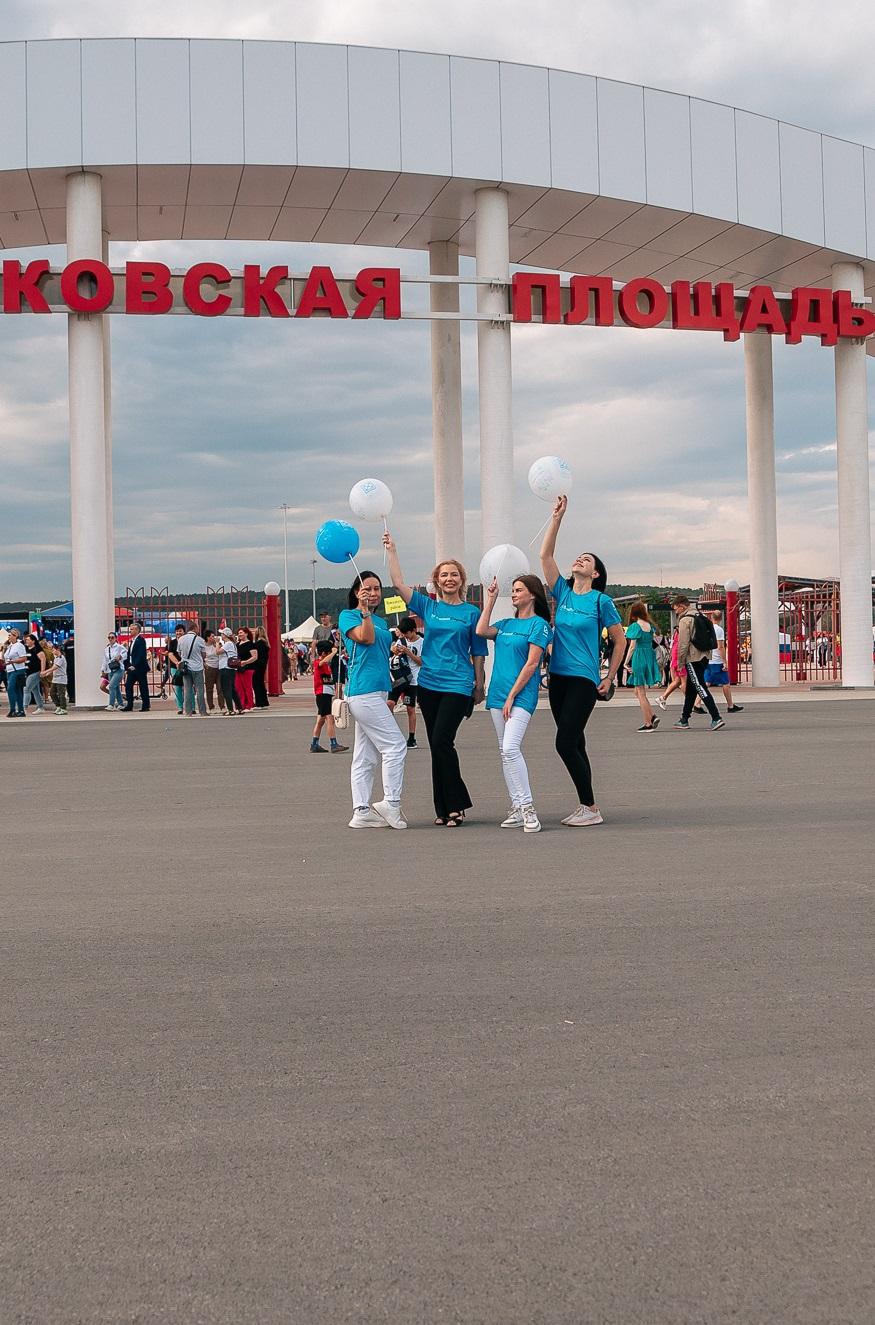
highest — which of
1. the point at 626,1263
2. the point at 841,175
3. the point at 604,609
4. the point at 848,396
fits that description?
the point at 841,175

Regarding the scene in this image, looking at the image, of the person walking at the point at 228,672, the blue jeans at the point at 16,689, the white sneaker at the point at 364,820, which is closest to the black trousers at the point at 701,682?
the white sneaker at the point at 364,820

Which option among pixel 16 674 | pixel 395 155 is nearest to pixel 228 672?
pixel 16 674

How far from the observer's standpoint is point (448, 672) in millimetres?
10000

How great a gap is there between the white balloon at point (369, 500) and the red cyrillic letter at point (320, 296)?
17.2 meters

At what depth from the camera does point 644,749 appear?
16547 millimetres

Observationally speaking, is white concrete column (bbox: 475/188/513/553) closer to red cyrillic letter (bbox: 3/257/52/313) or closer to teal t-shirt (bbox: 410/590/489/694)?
red cyrillic letter (bbox: 3/257/52/313)

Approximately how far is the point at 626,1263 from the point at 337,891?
4519 mm

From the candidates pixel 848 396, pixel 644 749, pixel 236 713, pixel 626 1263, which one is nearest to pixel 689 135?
pixel 848 396

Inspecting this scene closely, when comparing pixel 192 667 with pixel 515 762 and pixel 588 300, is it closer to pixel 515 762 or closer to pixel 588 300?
pixel 588 300

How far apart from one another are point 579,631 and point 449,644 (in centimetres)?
93

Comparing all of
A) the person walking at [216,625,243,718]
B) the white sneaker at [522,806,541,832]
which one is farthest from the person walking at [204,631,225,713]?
the white sneaker at [522,806,541,832]

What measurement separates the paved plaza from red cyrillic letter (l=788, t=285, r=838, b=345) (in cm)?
2366

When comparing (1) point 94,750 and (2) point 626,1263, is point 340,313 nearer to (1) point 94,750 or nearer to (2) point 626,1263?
(1) point 94,750

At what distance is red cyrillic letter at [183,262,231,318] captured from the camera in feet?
88.0
